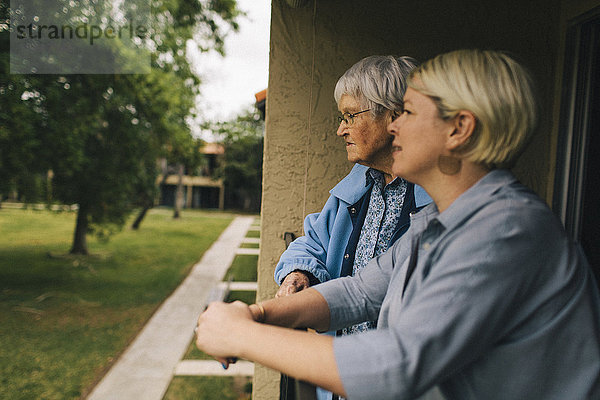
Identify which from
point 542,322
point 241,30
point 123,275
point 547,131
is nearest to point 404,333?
point 542,322

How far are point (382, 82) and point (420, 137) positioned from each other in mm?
683

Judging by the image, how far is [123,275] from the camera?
1091 centimetres

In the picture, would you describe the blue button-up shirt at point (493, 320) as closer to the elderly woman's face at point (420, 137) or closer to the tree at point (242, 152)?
the elderly woman's face at point (420, 137)

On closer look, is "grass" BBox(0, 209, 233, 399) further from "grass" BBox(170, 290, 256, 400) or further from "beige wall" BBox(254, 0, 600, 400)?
"beige wall" BBox(254, 0, 600, 400)

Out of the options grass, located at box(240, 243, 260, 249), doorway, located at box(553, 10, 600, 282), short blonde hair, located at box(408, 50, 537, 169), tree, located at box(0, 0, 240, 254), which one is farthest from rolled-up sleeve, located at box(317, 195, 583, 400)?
grass, located at box(240, 243, 260, 249)

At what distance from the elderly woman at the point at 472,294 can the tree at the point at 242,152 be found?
23430 millimetres

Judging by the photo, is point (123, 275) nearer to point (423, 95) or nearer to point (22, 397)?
point (22, 397)

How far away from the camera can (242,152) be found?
28734 millimetres

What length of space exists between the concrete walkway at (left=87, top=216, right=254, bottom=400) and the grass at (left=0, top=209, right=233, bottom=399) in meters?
0.22

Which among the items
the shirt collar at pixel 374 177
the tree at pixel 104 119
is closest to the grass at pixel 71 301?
the tree at pixel 104 119

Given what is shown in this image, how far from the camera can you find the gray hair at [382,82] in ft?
5.32

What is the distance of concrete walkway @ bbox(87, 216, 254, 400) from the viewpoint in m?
4.83

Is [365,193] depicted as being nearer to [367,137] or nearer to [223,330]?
[367,137]

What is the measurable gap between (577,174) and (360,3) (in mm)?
1515
